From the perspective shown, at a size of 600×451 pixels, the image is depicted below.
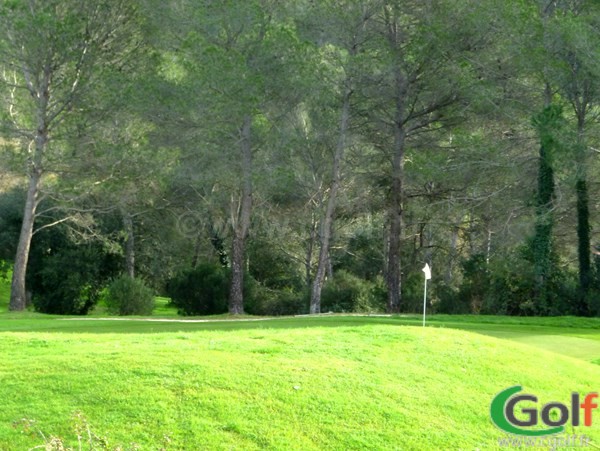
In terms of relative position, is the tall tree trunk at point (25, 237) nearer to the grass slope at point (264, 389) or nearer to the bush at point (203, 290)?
the bush at point (203, 290)

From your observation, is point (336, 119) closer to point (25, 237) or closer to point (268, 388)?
point (25, 237)

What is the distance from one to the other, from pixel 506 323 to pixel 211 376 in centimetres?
1830

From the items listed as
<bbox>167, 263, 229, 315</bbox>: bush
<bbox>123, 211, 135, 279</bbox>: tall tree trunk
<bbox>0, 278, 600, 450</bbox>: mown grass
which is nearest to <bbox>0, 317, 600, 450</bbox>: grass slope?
<bbox>0, 278, 600, 450</bbox>: mown grass

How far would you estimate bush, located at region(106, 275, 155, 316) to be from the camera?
37.8 m

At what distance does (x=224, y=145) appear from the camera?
117 ft

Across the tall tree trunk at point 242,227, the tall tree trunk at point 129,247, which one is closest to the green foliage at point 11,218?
the tall tree trunk at point 129,247

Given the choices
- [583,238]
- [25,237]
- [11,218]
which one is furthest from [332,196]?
[11,218]

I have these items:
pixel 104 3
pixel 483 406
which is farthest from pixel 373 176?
pixel 483 406

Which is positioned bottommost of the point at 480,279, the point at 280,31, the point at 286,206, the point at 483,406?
the point at 483,406

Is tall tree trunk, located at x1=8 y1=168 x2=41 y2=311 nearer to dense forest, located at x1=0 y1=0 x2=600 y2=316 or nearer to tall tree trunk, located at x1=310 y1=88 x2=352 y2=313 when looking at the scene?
dense forest, located at x1=0 y1=0 x2=600 y2=316

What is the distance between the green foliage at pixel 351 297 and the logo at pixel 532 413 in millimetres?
24639

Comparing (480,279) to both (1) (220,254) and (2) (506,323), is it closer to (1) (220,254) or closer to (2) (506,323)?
(2) (506,323)

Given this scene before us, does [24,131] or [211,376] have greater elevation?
[24,131]

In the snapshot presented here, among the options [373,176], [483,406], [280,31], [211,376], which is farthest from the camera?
[373,176]
